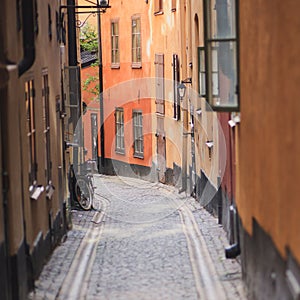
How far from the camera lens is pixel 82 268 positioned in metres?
11.5

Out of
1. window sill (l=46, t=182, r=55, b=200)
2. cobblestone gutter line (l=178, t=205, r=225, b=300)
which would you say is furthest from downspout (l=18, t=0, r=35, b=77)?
cobblestone gutter line (l=178, t=205, r=225, b=300)

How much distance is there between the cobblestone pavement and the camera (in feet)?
33.1

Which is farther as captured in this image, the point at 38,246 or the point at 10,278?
the point at 38,246

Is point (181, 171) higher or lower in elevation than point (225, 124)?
lower

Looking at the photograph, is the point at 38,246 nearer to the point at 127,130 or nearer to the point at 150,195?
the point at 150,195

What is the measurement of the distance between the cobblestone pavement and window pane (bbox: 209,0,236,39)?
2.57 metres

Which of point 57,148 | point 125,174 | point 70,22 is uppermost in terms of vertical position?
point 70,22

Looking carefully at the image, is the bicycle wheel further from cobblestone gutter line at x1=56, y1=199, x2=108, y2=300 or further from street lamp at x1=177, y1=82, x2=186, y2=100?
street lamp at x1=177, y1=82, x2=186, y2=100

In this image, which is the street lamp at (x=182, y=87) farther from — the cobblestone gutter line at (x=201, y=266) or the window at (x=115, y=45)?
the window at (x=115, y=45)

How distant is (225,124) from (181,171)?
8.27 meters

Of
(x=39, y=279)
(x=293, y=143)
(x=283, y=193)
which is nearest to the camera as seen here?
(x=293, y=143)

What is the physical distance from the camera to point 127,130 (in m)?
28.3

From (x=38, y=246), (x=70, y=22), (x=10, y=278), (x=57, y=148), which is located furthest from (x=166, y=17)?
(x=10, y=278)

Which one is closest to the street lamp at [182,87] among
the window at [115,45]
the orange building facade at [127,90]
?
the orange building facade at [127,90]
